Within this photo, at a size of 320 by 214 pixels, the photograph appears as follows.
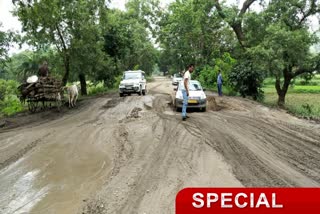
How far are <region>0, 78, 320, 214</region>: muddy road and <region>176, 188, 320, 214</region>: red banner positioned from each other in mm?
4270

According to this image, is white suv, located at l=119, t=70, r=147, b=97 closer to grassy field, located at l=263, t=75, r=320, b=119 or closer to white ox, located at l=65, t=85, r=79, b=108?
white ox, located at l=65, t=85, r=79, b=108

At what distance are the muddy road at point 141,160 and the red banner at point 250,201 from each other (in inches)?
168

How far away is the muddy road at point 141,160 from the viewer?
682cm

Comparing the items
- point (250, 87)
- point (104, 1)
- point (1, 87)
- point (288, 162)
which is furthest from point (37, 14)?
point (1, 87)

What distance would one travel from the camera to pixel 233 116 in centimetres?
1619

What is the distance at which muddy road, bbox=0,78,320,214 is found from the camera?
682cm

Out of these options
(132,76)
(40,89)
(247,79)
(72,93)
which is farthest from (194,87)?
(132,76)

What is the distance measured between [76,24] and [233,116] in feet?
50.0

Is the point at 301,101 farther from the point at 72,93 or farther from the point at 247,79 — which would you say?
the point at 72,93

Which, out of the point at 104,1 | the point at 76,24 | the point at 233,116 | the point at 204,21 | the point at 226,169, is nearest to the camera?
the point at 226,169

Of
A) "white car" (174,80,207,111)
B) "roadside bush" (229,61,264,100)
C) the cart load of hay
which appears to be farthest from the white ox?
"roadside bush" (229,61,264,100)

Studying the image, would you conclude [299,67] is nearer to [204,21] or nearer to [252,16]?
[252,16]

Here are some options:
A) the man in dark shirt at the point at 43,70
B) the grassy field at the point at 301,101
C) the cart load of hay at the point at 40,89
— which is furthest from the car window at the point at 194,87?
the man in dark shirt at the point at 43,70

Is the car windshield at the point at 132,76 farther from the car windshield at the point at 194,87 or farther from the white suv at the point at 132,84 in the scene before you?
the car windshield at the point at 194,87
